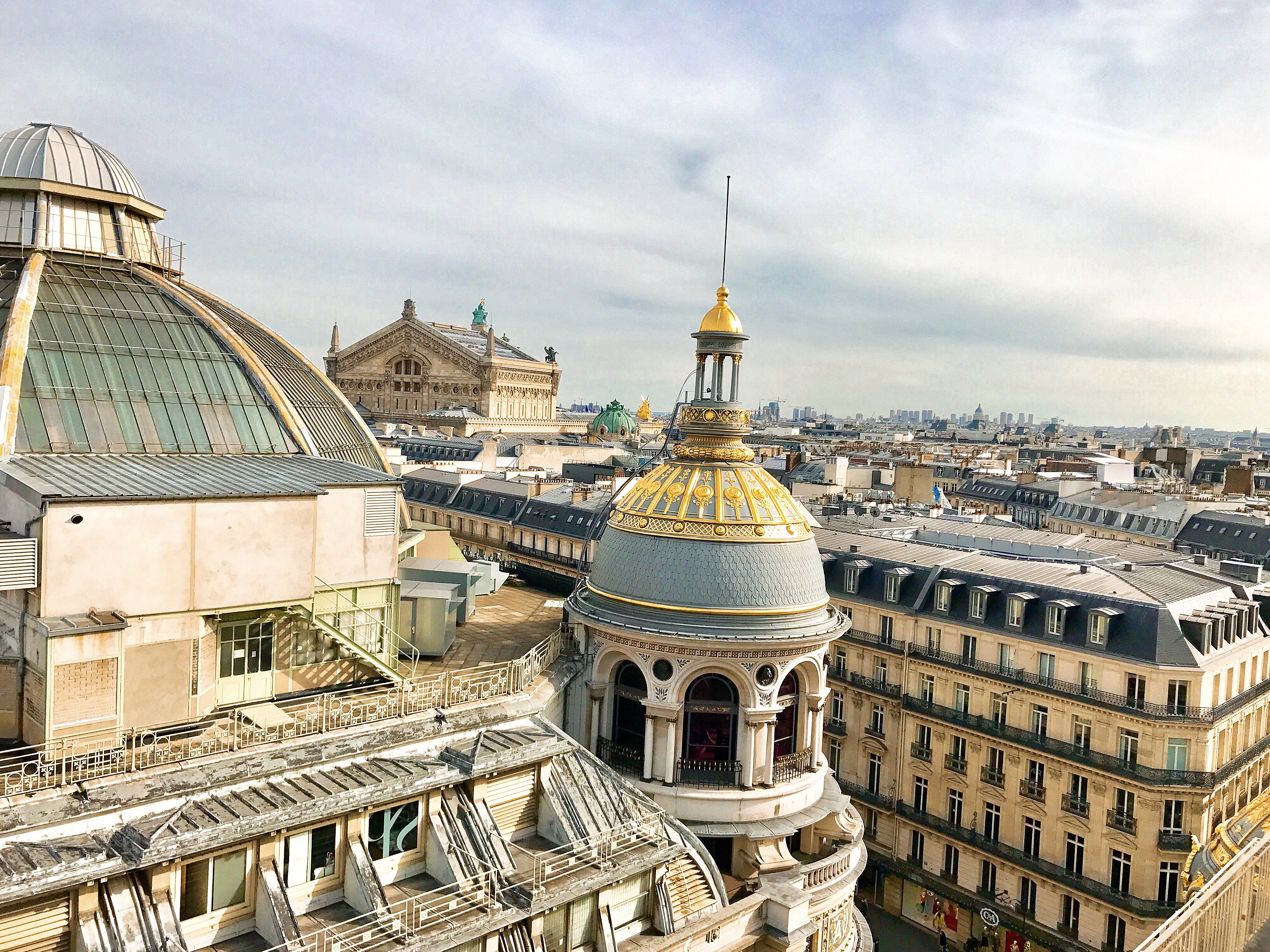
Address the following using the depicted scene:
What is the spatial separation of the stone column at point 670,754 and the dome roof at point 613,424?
104 meters

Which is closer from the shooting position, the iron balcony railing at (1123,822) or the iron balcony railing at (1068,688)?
the iron balcony railing at (1068,688)

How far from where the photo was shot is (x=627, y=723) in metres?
34.4

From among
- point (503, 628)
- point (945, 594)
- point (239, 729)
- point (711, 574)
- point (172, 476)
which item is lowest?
point (503, 628)

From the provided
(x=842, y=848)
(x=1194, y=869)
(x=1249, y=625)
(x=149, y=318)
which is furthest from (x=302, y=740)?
(x=1249, y=625)

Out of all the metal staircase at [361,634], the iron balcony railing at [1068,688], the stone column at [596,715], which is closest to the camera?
the metal staircase at [361,634]

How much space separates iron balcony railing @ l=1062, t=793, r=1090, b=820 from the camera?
41.8m

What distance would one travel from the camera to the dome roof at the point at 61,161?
1259 inches

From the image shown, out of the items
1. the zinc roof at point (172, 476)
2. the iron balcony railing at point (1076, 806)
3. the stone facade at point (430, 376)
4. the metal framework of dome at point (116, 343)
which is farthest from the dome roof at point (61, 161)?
the stone facade at point (430, 376)

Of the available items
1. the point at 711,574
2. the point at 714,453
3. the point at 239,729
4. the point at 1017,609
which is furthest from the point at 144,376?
the point at 1017,609

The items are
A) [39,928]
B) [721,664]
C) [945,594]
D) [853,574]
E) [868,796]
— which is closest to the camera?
[39,928]

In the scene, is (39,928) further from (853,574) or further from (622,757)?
(853,574)

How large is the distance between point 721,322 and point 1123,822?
2690 centimetres

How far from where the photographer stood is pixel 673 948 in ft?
88.3

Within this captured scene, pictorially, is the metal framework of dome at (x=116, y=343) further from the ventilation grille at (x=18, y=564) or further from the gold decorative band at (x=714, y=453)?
the gold decorative band at (x=714, y=453)
